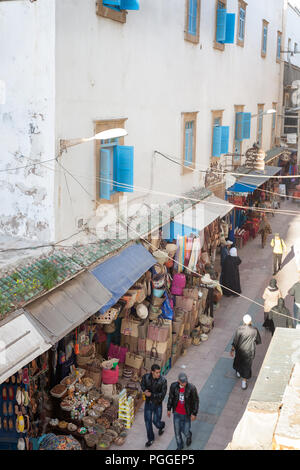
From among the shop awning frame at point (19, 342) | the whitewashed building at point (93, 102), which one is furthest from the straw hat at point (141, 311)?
the shop awning frame at point (19, 342)

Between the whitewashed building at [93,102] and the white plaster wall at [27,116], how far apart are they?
0.02m

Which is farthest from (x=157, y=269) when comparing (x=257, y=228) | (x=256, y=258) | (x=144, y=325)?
(x=257, y=228)

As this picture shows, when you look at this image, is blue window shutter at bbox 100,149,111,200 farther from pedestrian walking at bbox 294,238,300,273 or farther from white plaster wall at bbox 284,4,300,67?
white plaster wall at bbox 284,4,300,67

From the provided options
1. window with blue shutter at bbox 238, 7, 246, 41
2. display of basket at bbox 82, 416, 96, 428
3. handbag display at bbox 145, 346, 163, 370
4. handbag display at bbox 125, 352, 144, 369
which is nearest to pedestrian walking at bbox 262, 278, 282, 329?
handbag display at bbox 145, 346, 163, 370

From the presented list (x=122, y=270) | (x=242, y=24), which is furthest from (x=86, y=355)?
(x=242, y=24)

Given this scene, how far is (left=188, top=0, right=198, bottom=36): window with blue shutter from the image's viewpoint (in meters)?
14.6

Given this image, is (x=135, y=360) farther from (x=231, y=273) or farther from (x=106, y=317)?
(x=231, y=273)

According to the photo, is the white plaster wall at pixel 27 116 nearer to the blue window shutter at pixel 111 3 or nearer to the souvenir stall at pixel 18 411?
the blue window shutter at pixel 111 3

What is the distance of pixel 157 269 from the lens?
1280 centimetres

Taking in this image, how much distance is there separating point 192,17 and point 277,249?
790cm

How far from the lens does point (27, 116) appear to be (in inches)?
351

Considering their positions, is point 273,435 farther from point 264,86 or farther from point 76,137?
point 264,86

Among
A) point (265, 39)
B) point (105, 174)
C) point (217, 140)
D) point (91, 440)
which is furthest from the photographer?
point (265, 39)

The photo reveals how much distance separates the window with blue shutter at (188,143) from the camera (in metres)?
15.2
